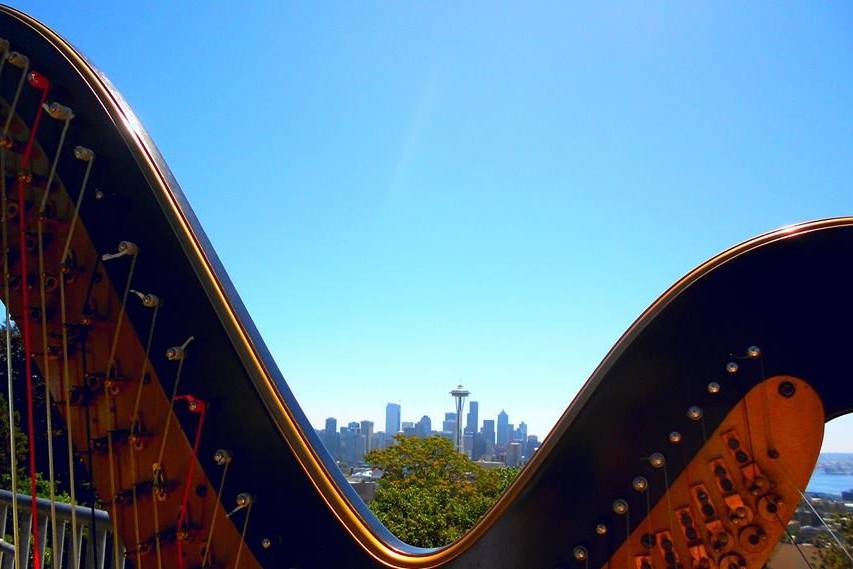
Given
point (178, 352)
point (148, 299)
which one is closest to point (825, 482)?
point (178, 352)

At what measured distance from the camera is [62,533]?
3092mm

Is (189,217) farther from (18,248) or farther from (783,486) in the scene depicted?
(783,486)

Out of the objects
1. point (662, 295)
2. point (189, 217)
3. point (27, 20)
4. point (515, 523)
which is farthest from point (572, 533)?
point (27, 20)

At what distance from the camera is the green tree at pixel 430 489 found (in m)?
14.5

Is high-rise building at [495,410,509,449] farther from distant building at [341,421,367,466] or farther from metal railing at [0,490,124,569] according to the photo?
metal railing at [0,490,124,569]

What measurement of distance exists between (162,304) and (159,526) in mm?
616

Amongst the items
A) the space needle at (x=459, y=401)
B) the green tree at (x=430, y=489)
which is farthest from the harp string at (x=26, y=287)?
the space needle at (x=459, y=401)

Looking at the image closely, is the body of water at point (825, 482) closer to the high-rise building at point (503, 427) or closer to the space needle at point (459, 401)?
the space needle at point (459, 401)

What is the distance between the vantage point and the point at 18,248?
2041mm

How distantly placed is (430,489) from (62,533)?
1745cm

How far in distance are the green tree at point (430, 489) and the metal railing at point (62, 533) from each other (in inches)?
389

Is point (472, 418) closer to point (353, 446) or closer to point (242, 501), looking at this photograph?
point (353, 446)

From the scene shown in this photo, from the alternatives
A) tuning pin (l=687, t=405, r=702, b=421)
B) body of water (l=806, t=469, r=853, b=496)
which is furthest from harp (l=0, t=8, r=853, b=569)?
body of water (l=806, t=469, r=853, b=496)

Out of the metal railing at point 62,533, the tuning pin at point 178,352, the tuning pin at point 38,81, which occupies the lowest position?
the metal railing at point 62,533
